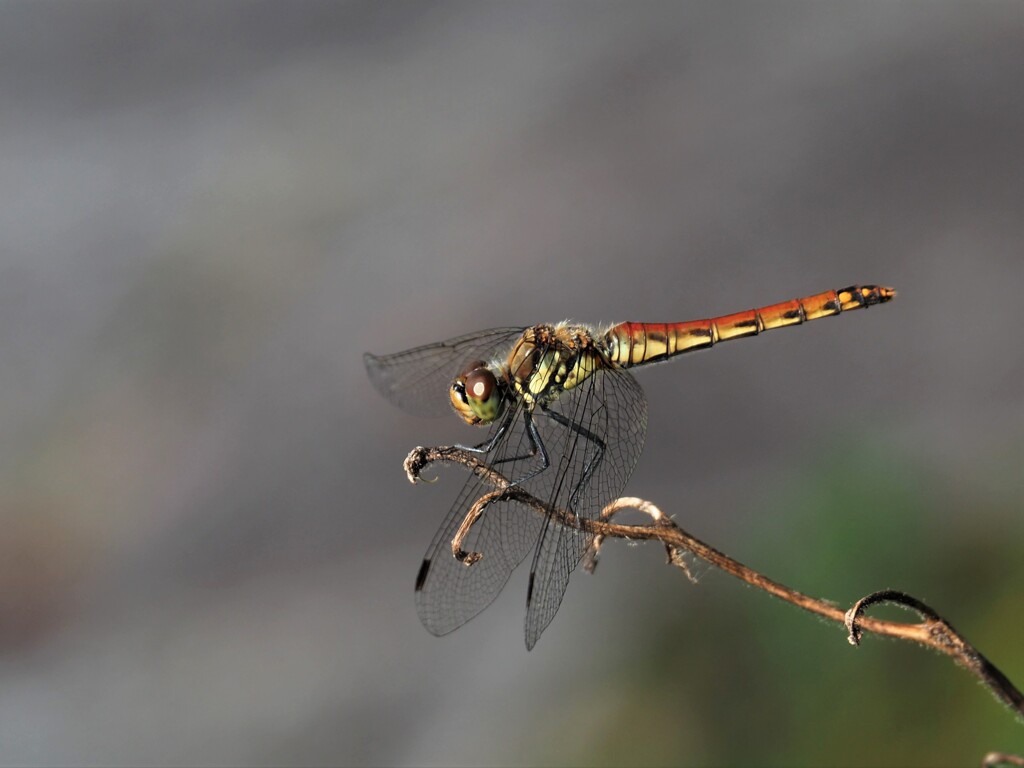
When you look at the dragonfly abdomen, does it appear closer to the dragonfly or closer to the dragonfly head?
the dragonfly

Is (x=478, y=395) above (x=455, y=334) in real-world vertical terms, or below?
below

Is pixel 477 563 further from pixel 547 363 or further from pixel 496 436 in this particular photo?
pixel 547 363

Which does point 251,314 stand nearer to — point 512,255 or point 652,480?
point 512,255

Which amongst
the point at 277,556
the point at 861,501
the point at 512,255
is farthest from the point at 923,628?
the point at 512,255

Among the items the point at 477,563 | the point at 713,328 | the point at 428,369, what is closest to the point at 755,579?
the point at 477,563

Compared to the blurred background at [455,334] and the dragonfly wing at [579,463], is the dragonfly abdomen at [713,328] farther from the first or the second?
the blurred background at [455,334]

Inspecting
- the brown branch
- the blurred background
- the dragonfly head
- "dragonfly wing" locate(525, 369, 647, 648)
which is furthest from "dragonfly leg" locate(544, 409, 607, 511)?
the blurred background

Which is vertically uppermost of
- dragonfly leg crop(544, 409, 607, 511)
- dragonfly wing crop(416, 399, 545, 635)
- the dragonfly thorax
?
the dragonfly thorax
